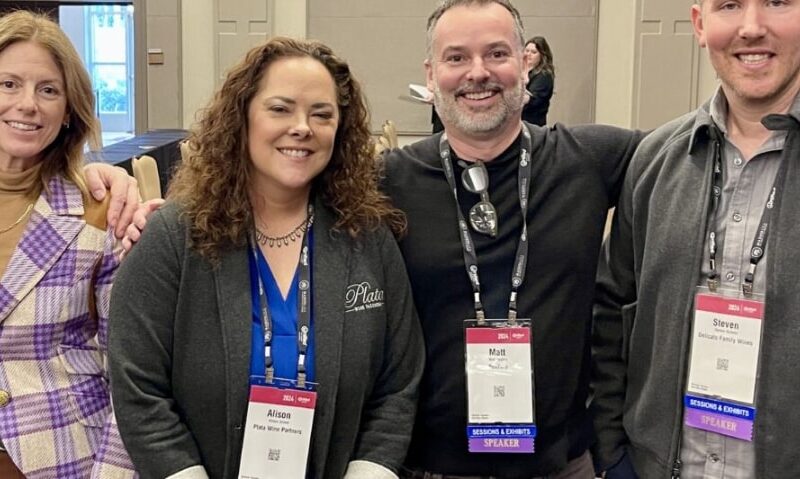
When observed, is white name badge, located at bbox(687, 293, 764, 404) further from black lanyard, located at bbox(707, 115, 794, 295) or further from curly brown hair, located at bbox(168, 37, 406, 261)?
curly brown hair, located at bbox(168, 37, 406, 261)

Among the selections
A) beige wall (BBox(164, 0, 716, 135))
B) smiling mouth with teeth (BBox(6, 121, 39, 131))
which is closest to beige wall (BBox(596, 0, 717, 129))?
beige wall (BBox(164, 0, 716, 135))

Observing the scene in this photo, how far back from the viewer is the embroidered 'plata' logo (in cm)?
171

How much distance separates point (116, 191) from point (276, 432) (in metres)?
0.66

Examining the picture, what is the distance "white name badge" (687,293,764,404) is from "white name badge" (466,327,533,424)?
13.4 inches

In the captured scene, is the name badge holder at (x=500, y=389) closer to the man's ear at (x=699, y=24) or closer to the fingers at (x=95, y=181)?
the man's ear at (x=699, y=24)

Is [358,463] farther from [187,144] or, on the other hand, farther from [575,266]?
[187,144]

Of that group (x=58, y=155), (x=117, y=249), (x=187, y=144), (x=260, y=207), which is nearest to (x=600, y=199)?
(x=260, y=207)

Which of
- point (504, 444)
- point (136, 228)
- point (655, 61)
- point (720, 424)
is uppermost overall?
point (655, 61)

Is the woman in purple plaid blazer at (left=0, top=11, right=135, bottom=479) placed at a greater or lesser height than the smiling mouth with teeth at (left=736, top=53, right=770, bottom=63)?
lesser

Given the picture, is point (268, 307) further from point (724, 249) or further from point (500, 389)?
point (724, 249)

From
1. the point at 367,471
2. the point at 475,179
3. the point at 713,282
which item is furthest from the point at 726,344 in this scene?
the point at 367,471

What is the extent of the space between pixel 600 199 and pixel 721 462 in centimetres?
63

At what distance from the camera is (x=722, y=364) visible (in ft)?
5.27

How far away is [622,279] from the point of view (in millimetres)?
1941
